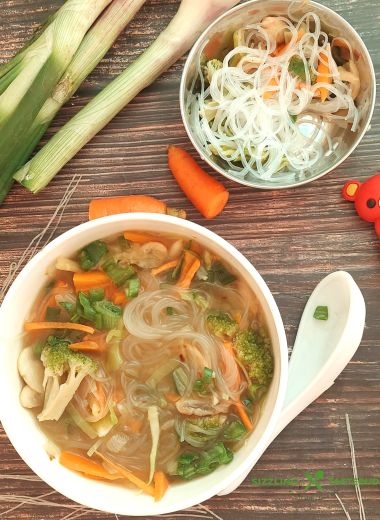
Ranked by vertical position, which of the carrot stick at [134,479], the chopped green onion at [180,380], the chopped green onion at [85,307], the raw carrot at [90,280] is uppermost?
the raw carrot at [90,280]

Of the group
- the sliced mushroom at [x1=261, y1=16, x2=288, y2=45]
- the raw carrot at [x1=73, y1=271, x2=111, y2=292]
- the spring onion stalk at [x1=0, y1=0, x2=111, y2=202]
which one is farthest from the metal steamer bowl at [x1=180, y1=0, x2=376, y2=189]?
the raw carrot at [x1=73, y1=271, x2=111, y2=292]

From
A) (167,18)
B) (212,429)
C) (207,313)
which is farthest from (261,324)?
(167,18)

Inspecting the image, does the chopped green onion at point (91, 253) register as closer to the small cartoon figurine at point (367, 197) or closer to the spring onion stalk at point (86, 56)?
the spring onion stalk at point (86, 56)

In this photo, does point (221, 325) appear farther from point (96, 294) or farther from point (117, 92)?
point (117, 92)

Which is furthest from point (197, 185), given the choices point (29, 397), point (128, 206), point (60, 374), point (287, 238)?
point (29, 397)

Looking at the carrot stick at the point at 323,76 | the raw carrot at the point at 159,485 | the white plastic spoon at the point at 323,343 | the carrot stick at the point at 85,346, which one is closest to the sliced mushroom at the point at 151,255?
the carrot stick at the point at 85,346

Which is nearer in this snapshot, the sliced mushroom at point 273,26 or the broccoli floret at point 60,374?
the broccoli floret at point 60,374

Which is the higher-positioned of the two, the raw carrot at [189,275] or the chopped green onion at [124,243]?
the chopped green onion at [124,243]
